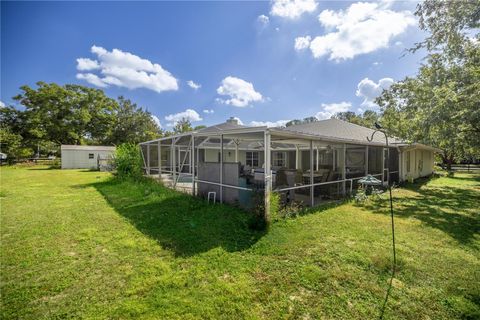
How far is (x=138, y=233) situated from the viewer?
5.22 metres

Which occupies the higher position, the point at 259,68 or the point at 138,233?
the point at 259,68

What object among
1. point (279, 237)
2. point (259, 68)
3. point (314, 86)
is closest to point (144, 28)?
point (259, 68)

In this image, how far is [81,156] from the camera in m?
27.0

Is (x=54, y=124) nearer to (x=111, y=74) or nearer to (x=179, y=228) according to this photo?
(x=111, y=74)

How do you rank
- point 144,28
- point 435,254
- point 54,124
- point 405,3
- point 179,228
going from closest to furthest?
point 435,254 → point 179,228 → point 405,3 → point 144,28 → point 54,124

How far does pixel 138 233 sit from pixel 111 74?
140 feet

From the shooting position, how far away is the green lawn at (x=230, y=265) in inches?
109

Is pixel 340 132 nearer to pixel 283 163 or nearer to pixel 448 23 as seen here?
pixel 448 23

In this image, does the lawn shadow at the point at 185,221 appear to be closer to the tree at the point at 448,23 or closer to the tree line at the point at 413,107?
the tree line at the point at 413,107

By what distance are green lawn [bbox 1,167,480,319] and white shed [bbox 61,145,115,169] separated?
2316cm

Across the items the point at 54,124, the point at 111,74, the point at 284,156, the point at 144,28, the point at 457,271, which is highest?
the point at 111,74

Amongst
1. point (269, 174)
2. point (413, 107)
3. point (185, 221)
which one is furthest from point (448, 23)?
point (185, 221)

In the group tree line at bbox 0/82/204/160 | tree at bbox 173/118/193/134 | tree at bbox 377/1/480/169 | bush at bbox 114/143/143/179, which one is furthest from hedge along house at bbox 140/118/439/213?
tree line at bbox 0/82/204/160

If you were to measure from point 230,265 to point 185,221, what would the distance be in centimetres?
260
